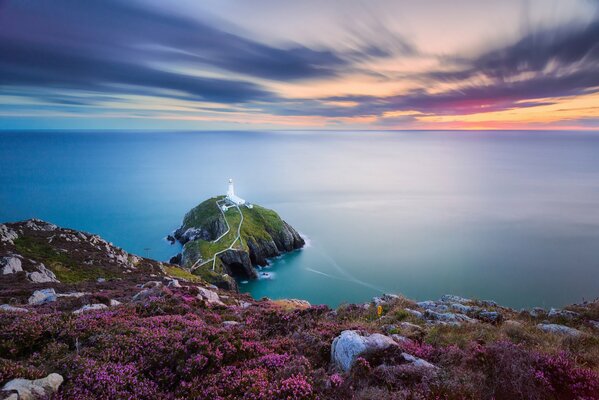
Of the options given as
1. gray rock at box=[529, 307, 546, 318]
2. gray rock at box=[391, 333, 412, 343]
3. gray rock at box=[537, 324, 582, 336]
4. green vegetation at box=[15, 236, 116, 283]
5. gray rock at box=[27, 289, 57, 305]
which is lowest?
green vegetation at box=[15, 236, 116, 283]

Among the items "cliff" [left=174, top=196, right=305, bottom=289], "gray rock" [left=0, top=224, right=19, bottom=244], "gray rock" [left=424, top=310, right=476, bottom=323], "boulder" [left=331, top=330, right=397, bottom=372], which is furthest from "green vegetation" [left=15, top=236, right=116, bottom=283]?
"boulder" [left=331, top=330, right=397, bottom=372]

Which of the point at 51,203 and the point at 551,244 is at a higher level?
the point at 551,244

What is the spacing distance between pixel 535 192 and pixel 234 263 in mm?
178774

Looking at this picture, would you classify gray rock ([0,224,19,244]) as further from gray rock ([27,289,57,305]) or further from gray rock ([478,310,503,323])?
gray rock ([478,310,503,323])

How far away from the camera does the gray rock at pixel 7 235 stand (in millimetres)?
40694

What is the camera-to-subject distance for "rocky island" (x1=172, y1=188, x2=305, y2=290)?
81125 millimetres

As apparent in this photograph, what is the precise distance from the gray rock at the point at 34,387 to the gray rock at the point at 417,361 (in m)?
8.48

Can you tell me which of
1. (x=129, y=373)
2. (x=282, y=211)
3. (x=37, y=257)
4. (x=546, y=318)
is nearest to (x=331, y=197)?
(x=282, y=211)

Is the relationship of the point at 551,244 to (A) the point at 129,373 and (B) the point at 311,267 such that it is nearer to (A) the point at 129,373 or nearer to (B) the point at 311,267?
(B) the point at 311,267

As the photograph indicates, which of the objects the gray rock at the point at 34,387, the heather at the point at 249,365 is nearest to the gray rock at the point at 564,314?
the heather at the point at 249,365

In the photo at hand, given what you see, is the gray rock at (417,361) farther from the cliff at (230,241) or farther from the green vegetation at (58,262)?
the cliff at (230,241)

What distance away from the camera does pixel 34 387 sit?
22.4 feet

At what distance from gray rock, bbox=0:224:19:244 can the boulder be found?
48322mm

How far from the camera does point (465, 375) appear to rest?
305 inches
